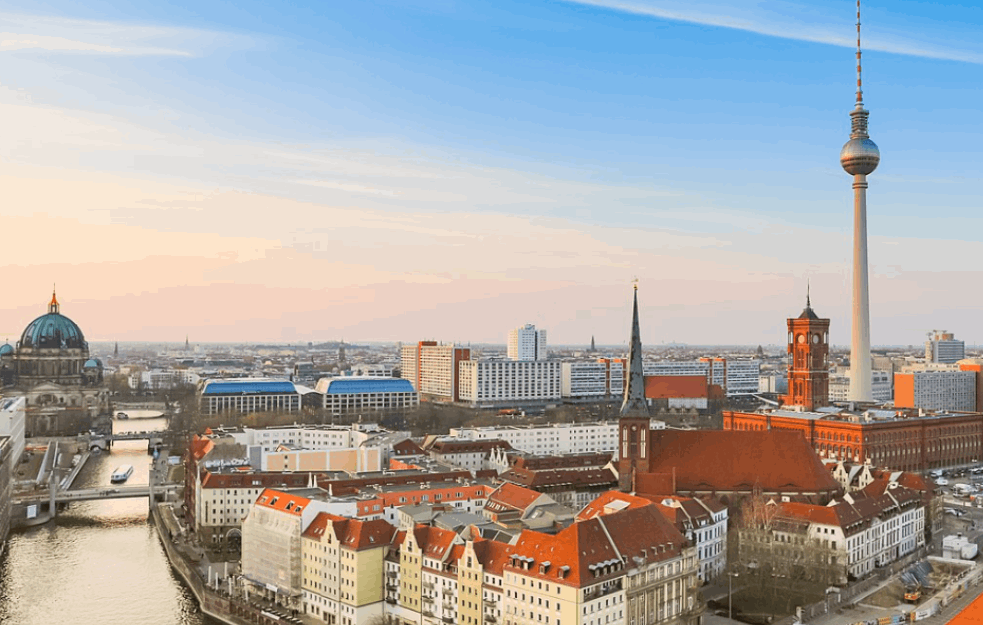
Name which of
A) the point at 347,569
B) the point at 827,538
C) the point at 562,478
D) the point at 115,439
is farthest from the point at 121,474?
the point at 827,538

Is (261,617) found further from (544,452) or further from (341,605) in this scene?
(544,452)

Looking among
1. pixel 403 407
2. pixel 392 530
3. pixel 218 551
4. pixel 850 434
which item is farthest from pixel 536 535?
pixel 403 407

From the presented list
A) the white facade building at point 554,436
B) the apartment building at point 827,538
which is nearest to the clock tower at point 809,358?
the white facade building at point 554,436

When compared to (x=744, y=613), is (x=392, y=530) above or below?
above

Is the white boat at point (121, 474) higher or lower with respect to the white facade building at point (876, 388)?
lower

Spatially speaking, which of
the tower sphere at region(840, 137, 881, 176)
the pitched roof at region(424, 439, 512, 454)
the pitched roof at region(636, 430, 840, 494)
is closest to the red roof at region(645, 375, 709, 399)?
the tower sphere at region(840, 137, 881, 176)

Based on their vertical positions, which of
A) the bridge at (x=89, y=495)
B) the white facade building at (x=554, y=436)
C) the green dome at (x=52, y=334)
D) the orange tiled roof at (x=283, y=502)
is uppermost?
the green dome at (x=52, y=334)

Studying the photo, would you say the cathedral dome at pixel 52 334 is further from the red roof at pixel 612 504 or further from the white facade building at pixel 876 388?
the white facade building at pixel 876 388

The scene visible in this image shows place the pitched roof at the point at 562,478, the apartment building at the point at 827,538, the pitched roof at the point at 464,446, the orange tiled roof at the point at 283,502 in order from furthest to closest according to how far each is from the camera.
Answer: the pitched roof at the point at 464,446 < the pitched roof at the point at 562,478 < the apartment building at the point at 827,538 < the orange tiled roof at the point at 283,502
